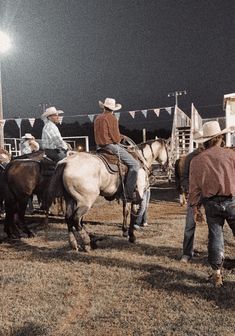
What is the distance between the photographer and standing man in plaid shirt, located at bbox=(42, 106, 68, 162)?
8.18 m

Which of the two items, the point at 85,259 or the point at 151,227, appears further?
the point at 151,227

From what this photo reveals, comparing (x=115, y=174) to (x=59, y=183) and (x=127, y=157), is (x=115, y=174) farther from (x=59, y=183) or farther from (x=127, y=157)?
(x=59, y=183)

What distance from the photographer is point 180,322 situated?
4062 millimetres

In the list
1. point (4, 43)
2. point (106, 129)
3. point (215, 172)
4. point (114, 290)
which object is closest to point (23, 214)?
point (106, 129)

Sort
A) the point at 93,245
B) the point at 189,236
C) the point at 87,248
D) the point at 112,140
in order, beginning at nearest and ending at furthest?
the point at 189,236 → the point at 87,248 → the point at 93,245 → the point at 112,140

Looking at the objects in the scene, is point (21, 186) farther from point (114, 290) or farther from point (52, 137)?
point (114, 290)

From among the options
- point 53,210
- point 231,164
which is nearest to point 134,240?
point 231,164

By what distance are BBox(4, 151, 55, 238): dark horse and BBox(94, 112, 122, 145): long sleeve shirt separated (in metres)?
1.60

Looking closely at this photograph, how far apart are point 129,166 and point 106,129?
2.97 ft

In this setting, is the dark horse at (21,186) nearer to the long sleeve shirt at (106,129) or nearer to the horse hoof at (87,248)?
the long sleeve shirt at (106,129)

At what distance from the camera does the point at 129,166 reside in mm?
7805

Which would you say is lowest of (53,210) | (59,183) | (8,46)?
(53,210)

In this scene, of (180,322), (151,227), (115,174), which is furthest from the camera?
(151,227)

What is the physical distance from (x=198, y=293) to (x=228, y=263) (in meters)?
1.41
